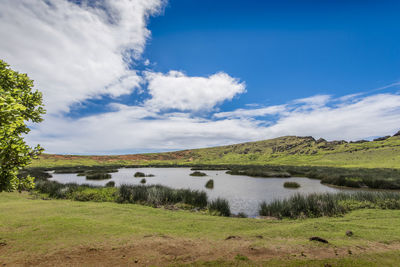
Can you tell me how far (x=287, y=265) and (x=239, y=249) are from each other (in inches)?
64.6

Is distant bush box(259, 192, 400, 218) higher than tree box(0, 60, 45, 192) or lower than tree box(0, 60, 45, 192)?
lower

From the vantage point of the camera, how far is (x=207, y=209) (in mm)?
16000

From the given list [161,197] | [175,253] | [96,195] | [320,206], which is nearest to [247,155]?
[161,197]

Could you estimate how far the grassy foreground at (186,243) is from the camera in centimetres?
629

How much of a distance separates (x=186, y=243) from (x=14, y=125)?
6635 mm

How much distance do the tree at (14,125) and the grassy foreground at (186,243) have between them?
2.50m

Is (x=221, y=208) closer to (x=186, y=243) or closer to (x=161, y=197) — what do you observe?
(x=161, y=197)

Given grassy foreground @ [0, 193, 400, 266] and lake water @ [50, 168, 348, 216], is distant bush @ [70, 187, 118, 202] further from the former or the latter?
lake water @ [50, 168, 348, 216]

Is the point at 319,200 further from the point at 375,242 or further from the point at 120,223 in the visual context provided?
the point at 120,223

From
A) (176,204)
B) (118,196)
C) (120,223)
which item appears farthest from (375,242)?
(118,196)

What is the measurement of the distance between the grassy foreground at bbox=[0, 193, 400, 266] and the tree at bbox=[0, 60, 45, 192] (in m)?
2.50

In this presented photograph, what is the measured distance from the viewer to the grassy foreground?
6.29 meters

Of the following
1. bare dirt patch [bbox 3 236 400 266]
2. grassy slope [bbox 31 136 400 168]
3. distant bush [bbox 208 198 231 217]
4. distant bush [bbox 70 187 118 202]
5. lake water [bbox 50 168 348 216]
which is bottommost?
lake water [bbox 50 168 348 216]

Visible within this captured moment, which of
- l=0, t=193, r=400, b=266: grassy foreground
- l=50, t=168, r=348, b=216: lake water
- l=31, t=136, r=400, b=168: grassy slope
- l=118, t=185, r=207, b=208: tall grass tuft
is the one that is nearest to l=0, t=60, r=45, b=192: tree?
l=0, t=193, r=400, b=266: grassy foreground
